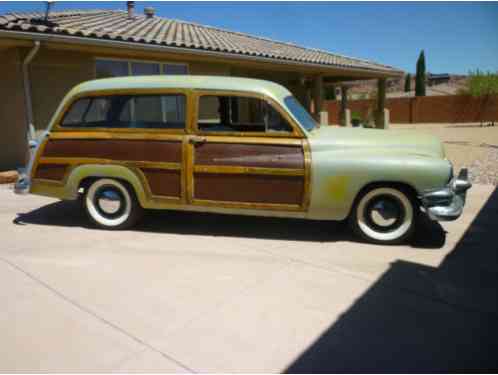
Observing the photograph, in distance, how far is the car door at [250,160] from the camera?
4.60 m

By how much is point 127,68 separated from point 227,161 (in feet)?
21.9

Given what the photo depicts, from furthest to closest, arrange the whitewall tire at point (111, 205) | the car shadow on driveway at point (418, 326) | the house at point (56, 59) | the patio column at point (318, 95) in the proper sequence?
1. the patio column at point (318, 95)
2. the house at point (56, 59)
3. the whitewall tire at point (111, 205)
4. the car shadow on driveway at point (418, 326)

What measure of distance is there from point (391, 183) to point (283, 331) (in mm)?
2300

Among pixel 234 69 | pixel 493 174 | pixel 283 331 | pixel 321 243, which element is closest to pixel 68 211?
pixel 321 243

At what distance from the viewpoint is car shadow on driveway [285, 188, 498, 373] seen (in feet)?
8.44

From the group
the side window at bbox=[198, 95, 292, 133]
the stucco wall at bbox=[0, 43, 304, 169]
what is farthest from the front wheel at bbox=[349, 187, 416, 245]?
the stucco wall at bbox=[0, 43, 304, 169]

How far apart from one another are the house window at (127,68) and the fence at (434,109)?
21.4m

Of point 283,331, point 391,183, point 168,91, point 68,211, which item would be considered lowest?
point 283,331

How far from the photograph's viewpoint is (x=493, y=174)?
8695 millimetres

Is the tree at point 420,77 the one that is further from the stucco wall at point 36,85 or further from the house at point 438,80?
the stucco wall at point 36,85

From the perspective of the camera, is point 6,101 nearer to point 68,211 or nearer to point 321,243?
point 68,211

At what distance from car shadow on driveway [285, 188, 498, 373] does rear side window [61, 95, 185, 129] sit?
9.51 ft

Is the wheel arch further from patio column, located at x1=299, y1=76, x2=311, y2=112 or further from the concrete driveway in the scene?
patio column, located at x1=299, y1=76, x2=311, y2=112

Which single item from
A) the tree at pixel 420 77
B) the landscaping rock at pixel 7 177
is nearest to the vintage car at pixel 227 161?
the landscaping rock at pixel 7 177
